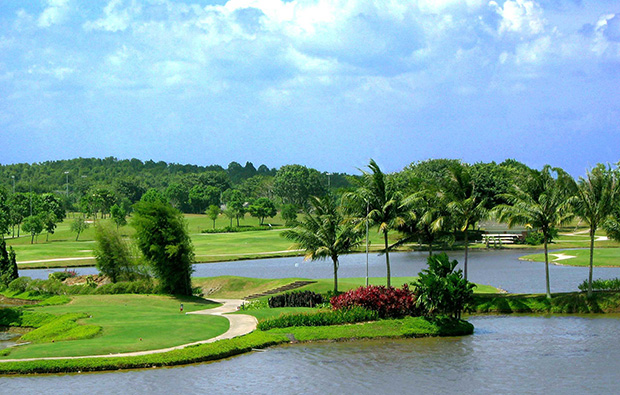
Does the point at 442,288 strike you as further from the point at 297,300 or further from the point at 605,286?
the point at 605,286

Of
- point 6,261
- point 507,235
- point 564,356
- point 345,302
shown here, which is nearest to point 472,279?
point 345,302

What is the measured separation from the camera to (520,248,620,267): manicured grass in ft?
243

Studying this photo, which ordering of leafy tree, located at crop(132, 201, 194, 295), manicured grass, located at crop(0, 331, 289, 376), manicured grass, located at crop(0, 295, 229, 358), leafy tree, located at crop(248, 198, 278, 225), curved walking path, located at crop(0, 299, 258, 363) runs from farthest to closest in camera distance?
leafy tree, located at crop(248, 198, 278, 225)
leafy tree, located at crop(132, 201, 194, 295)
manicured grass, located at crop(0, 295, 229, 358)
curved walking path, located at crop(0, 299, 258, 363)
manicured grass, located at crop(0, 331, 289, 376)

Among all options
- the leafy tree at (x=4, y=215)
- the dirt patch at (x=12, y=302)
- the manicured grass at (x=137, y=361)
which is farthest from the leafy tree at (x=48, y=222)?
the manicured grass at (x=137, y=361)

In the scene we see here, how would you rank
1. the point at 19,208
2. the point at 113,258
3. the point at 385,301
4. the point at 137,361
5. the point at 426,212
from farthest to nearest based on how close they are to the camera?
the point at 19,208 → the point at 113,258 → the point at 426,212 → the point at 385,301 → the point at 137,361

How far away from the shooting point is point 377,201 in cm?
4638

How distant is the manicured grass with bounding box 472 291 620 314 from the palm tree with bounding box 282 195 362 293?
36.0 feet

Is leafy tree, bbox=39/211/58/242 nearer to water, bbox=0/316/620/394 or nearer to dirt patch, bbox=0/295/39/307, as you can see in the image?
dirt patch, bbox=0/295/39/307

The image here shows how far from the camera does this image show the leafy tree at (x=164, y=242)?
2130 inches

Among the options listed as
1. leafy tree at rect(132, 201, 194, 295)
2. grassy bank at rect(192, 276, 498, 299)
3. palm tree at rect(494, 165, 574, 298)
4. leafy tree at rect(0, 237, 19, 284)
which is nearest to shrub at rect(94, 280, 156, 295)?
leafy tree at rect(132, 201, 194, 295)

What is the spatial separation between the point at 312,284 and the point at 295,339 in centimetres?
1913

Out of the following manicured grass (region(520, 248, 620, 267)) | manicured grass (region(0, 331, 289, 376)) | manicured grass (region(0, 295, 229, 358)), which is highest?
manicured grass (region(520, 248, 620, 267))

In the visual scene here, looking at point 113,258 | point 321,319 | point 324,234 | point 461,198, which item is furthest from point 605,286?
point 113,258

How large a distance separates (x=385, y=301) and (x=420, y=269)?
38857 mm
